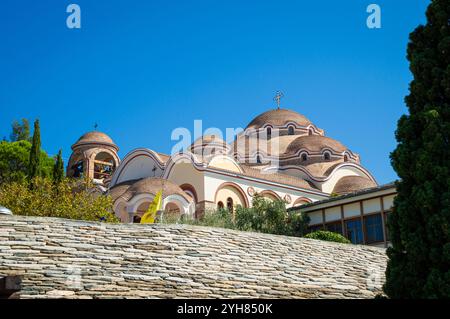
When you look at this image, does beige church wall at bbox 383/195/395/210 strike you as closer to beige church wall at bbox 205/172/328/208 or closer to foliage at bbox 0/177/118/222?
foliage at bbox 0/177/118/222

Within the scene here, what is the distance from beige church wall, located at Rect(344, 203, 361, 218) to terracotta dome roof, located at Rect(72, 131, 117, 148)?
23.1m

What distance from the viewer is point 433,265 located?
9.46 meters

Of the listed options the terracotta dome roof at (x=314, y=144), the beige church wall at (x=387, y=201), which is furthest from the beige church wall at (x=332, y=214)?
the terracotta dome roof at (x=314, y=144)

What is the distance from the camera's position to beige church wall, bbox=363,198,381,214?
22.2 m

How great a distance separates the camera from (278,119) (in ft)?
156

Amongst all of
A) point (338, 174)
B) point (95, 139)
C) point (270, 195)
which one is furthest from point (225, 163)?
point (95, 139)

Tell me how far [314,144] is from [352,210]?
2091cm

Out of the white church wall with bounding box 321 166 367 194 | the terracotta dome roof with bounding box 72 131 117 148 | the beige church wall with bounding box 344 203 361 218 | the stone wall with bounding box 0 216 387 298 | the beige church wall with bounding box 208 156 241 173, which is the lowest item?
the stone wall with bounding box 0 216 387 298

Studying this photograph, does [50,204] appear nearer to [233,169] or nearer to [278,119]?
[233,169]

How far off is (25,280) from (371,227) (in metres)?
15.1

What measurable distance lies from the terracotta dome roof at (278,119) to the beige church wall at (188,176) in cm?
1633

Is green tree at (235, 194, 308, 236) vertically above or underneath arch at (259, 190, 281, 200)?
underneath

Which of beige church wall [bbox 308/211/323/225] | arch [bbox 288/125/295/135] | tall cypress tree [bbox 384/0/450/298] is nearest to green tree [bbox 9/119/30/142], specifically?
arch [bbox 288/125/295/135]
